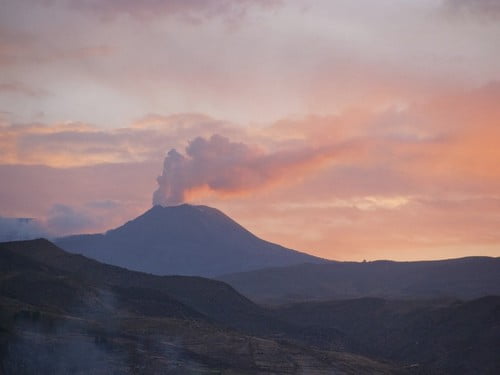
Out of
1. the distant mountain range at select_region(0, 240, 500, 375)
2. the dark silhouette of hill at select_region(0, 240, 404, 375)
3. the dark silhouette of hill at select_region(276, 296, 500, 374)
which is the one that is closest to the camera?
the dark silhouette of hill at select_region(0, 240, 404, 375)

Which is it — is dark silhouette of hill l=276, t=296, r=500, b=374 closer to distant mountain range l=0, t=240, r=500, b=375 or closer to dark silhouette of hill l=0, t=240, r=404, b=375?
distant mountain range l=0, t=240, r=500, b=375

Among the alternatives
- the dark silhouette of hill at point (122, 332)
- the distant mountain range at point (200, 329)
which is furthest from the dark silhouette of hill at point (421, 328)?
the dark silhouette of hill at point (122, 332)

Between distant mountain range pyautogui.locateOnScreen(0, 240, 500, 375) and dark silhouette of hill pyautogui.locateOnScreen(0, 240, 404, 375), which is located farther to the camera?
distant mountain range pyautogui.locateOnScreen(0, 240, 500, 375)

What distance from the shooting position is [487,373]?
91.2m

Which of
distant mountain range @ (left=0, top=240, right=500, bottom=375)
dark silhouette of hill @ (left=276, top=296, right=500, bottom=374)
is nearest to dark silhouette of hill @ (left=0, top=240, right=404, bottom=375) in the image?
distant mountain range @ (left=0, top=240, right=500, bottom=375)

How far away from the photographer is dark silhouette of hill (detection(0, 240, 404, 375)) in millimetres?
68125

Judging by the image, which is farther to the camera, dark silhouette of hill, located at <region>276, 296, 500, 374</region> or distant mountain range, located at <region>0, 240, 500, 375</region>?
dark silhouette of hill, located at <region>276, 296, 500, 374</region>

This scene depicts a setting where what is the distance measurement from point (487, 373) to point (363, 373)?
18.5m

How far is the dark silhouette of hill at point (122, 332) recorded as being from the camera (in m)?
68.1

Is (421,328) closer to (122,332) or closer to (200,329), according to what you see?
(200,329)

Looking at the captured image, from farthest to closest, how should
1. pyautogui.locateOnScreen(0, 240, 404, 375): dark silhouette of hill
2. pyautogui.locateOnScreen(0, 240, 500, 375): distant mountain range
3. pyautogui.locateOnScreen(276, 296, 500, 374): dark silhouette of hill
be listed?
pyautogui.locateOnScreen(276, 296, 500, 374): dark silhouette of hill < pyautogui.locateOnScreen(0, 240, 500, 375): distant mountain range < pyautogui.locateOnScreen(0, 240, 404, 375): dark silhouette of hill

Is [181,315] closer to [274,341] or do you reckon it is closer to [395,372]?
[274,341]

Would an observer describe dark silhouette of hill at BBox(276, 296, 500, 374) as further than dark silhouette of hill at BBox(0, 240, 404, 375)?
Yes

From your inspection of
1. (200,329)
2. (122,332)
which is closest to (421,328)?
(200,329)
